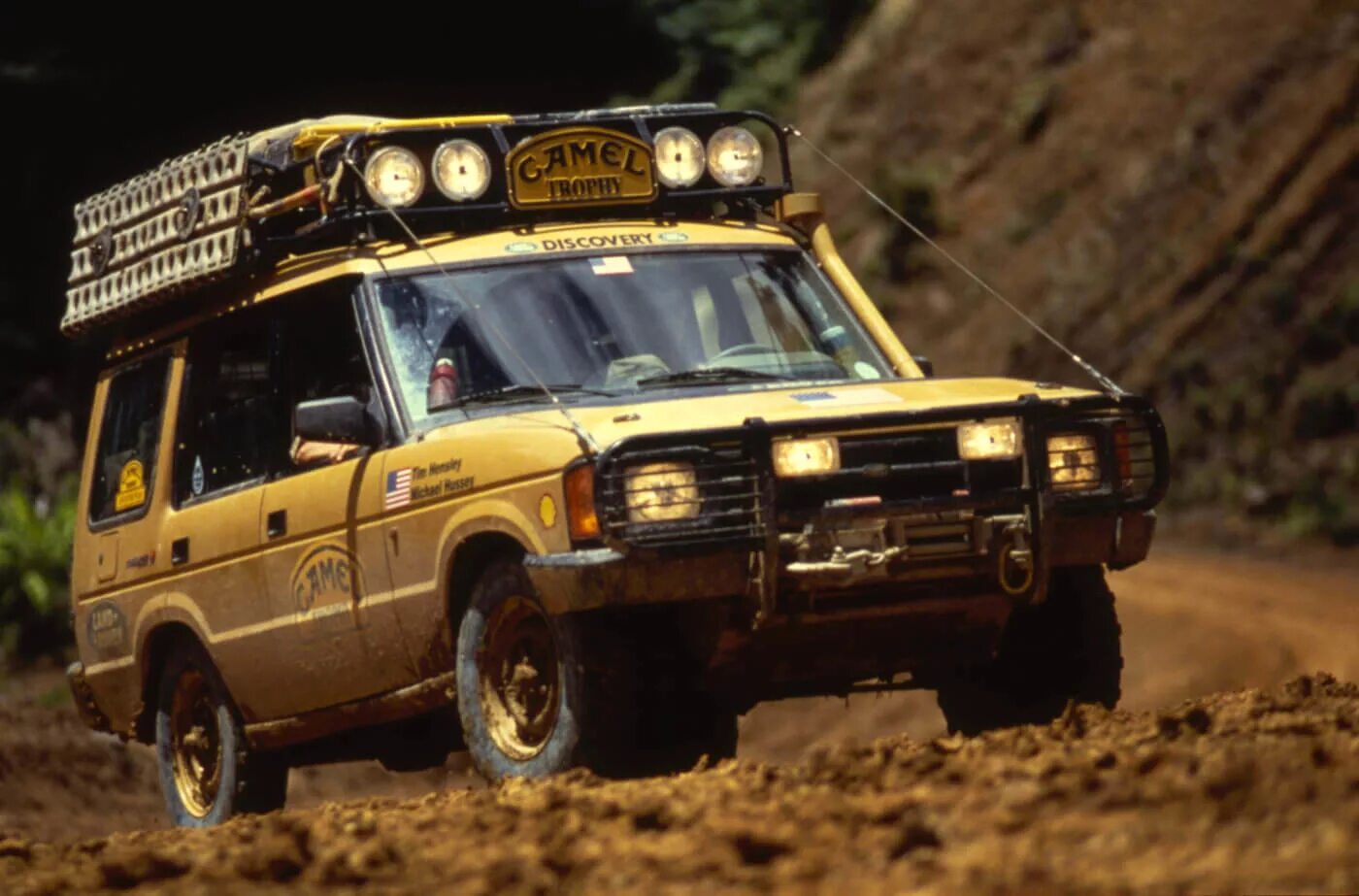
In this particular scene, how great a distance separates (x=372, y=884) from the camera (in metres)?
6.20

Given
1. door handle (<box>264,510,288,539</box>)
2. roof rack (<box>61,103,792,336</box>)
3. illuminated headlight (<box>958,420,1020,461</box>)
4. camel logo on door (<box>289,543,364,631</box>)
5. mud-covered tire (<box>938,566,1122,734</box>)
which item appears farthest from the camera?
roof rack (<box>61,103,792,336</box>)

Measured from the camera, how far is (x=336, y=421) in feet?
29.7

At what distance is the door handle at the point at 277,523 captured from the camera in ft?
32.1

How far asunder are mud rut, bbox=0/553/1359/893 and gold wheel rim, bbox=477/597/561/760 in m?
0.27

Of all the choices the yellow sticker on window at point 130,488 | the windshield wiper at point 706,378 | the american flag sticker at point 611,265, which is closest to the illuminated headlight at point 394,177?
the american flag sticker at point 611,265

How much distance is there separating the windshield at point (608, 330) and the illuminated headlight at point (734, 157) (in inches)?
22.9

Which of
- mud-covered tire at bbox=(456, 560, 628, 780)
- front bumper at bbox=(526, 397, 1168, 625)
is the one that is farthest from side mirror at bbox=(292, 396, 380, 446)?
front bumper at bbox=(526, 397, 1168, 625)

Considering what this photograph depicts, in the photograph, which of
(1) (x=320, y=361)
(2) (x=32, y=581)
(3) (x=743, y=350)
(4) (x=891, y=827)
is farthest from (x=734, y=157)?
(2) (x=32, y=581)

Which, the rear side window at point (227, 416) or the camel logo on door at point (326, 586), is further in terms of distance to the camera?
the rear side window at point (227, 416)

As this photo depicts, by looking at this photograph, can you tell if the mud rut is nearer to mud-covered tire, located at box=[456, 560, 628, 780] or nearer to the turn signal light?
mud-covered tire, located at box=[456, 560, 628, 780]

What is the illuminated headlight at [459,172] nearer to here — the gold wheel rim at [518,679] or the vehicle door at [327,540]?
the vehicle door at [327,540]

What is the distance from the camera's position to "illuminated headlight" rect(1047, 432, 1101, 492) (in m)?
8.52

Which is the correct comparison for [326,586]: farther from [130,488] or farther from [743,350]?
[130,488]

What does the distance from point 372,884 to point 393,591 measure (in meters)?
2.98
